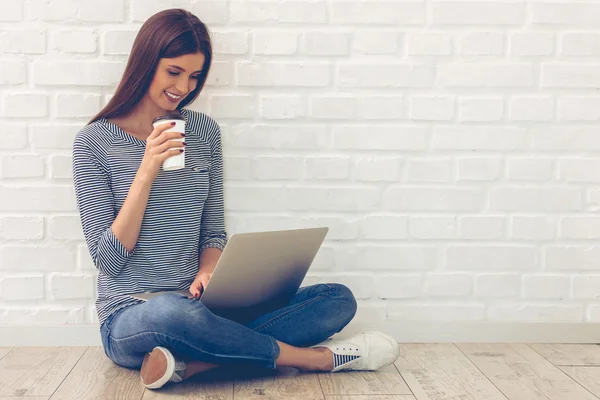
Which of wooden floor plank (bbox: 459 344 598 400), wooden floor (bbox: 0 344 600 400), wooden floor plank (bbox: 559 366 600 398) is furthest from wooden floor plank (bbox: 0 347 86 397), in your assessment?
wooden floor plank (bbox: 559 366 600 398)

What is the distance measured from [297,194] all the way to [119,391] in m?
0.74

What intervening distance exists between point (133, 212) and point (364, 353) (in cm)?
68

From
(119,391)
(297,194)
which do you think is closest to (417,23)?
(297,194)

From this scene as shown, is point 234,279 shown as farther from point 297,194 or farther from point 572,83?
point 572,83

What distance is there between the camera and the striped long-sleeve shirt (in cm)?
193

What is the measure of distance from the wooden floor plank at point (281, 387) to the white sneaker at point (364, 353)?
8 centimetres

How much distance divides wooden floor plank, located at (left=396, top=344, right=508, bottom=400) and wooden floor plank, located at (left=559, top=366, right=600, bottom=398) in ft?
0.77

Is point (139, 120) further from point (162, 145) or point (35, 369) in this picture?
point (35, 369)

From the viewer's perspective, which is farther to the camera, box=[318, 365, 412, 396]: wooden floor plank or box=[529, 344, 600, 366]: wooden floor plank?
box=[529, 344, 600, 366]: wooden floor plank

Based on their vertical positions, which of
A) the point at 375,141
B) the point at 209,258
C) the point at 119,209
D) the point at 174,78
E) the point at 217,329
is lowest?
the point at 217,329

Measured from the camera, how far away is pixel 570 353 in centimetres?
219

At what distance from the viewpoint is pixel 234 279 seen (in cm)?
182

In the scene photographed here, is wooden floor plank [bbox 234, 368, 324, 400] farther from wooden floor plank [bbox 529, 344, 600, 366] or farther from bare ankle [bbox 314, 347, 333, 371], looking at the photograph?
wooden floor plank [bbox 529, 344, 600, 366]

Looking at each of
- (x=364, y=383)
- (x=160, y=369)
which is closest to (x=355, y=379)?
(x=364, y=383)
